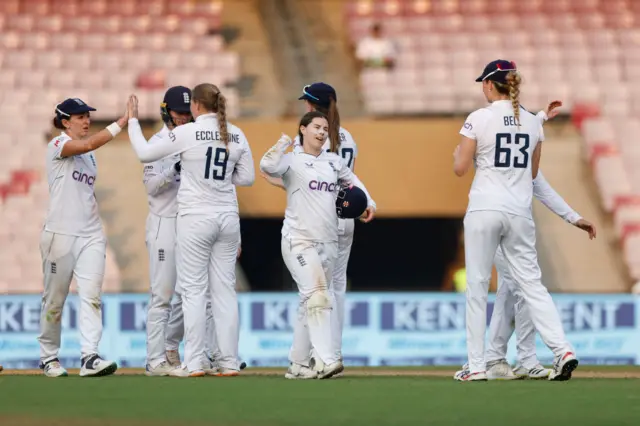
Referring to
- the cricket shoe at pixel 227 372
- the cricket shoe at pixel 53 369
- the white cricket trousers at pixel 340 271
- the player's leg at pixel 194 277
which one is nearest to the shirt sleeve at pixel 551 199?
the white cricket trousers at pixel 340 271

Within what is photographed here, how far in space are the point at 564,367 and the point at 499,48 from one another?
43.6 ft

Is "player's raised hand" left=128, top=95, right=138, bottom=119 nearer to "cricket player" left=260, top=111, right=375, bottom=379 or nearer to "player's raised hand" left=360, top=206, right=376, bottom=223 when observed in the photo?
"cricket player" left=260, top=111, right=375, bottom=379

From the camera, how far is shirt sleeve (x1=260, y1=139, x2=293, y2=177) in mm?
9023

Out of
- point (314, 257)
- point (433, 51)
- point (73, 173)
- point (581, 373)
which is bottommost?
point (581, 373)

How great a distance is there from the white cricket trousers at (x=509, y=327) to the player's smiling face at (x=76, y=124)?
3.22 m

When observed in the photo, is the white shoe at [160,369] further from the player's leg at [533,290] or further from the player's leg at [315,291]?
the player's leg at [533,290]

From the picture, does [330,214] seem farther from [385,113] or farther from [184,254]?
[385,113]

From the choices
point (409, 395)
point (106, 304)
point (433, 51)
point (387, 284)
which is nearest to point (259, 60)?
point (433, 51)

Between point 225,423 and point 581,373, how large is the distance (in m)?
4.93

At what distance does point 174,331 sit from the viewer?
10.1 m

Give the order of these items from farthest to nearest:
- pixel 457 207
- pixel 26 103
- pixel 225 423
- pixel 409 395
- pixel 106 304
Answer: pixel 26 103
pixel 457 207
pixel 106 304
pixel 409 395
pixel 225 423

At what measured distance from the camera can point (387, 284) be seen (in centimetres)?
2223

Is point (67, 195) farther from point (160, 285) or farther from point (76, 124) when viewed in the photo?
point (160, 285)

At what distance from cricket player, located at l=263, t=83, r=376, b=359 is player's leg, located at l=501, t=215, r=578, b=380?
112 centimetres
